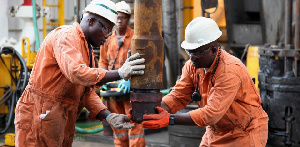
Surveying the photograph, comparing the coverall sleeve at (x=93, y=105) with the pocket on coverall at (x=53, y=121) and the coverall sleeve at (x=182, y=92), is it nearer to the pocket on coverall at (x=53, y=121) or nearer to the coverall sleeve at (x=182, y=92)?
the pocket on coverall at (x=53, y=121)

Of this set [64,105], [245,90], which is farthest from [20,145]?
[245,90]

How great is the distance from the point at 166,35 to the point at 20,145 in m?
4.55

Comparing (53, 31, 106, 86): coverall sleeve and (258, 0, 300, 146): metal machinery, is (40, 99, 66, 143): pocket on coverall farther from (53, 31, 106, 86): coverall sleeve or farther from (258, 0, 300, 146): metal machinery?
(258, 0, 300, 146): metal machinery

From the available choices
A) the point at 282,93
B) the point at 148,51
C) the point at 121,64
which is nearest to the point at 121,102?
the point at 121,64

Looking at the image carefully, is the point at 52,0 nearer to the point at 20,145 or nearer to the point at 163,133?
the point at 163,133

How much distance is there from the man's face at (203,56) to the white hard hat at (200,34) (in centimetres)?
4

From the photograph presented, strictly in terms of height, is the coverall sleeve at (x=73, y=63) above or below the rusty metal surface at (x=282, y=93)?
above

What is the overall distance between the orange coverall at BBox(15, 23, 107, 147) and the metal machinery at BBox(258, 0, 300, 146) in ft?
9.77

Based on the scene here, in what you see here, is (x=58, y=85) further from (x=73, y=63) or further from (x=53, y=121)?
(x=73, y=63)

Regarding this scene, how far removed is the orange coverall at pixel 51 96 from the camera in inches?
150

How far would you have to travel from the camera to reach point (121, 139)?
6.22 meters

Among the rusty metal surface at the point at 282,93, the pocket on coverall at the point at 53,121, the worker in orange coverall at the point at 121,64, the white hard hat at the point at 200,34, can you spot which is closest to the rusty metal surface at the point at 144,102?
the white hard hat at the point at 200,34

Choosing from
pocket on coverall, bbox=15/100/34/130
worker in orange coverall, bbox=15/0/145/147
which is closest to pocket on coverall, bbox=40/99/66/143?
worker in orange coverall, bbox=15/0/145/147

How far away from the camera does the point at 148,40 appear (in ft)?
11.8
